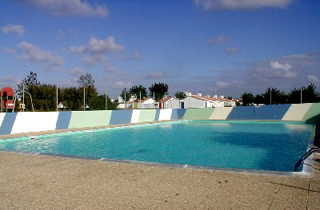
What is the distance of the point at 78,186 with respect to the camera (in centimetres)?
420

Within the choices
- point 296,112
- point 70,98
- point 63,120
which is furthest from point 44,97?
point 296,112

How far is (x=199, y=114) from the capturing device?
84.9ft

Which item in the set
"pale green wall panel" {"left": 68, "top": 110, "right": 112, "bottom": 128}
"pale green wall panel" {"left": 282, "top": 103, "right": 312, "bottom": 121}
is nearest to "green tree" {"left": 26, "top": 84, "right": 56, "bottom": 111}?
"pale green wall panel" {"left": 68, "top": 110, "right": 112, "bottom": 128}

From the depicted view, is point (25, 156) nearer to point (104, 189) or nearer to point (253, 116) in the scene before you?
point (104, 189)

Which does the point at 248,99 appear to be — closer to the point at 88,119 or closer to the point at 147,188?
the point at 88,119

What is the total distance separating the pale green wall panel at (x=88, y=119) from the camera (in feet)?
51.5

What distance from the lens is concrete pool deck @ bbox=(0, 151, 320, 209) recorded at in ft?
11.1

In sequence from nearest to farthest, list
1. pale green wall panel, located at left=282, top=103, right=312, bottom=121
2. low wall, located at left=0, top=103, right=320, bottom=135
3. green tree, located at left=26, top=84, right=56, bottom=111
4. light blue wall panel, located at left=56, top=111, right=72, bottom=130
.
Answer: low wall, located at left=0, top=103, right=320, bottom=135 < light blue wall panel, located at left=56, top=111, right=72, bottom=130 < pale green wall panel, located at left=282, top=103, right=312, bottom=121 < green tree, located at left=26, top=84, right=56, bottom=111

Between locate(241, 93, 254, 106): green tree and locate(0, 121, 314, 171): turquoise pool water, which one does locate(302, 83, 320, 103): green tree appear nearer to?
locate(241, 93, 254, 106): green tree

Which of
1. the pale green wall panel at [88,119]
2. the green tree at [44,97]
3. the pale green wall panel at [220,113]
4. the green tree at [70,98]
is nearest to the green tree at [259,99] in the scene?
the pale green wall panel at [220,113]

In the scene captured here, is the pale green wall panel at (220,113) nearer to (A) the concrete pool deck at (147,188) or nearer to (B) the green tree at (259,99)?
(B) the green tree at (259,99)

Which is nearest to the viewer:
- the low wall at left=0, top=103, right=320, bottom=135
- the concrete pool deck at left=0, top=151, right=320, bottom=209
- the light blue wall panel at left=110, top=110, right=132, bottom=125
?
the concrete pool deck at left=0, top=151, right=320, bottom=209

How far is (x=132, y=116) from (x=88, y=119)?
420cm

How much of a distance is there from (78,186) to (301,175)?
11.3 feet
